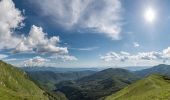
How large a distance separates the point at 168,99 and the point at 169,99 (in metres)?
0.89

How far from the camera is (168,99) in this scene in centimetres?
8600

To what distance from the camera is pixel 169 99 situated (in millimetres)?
85125
